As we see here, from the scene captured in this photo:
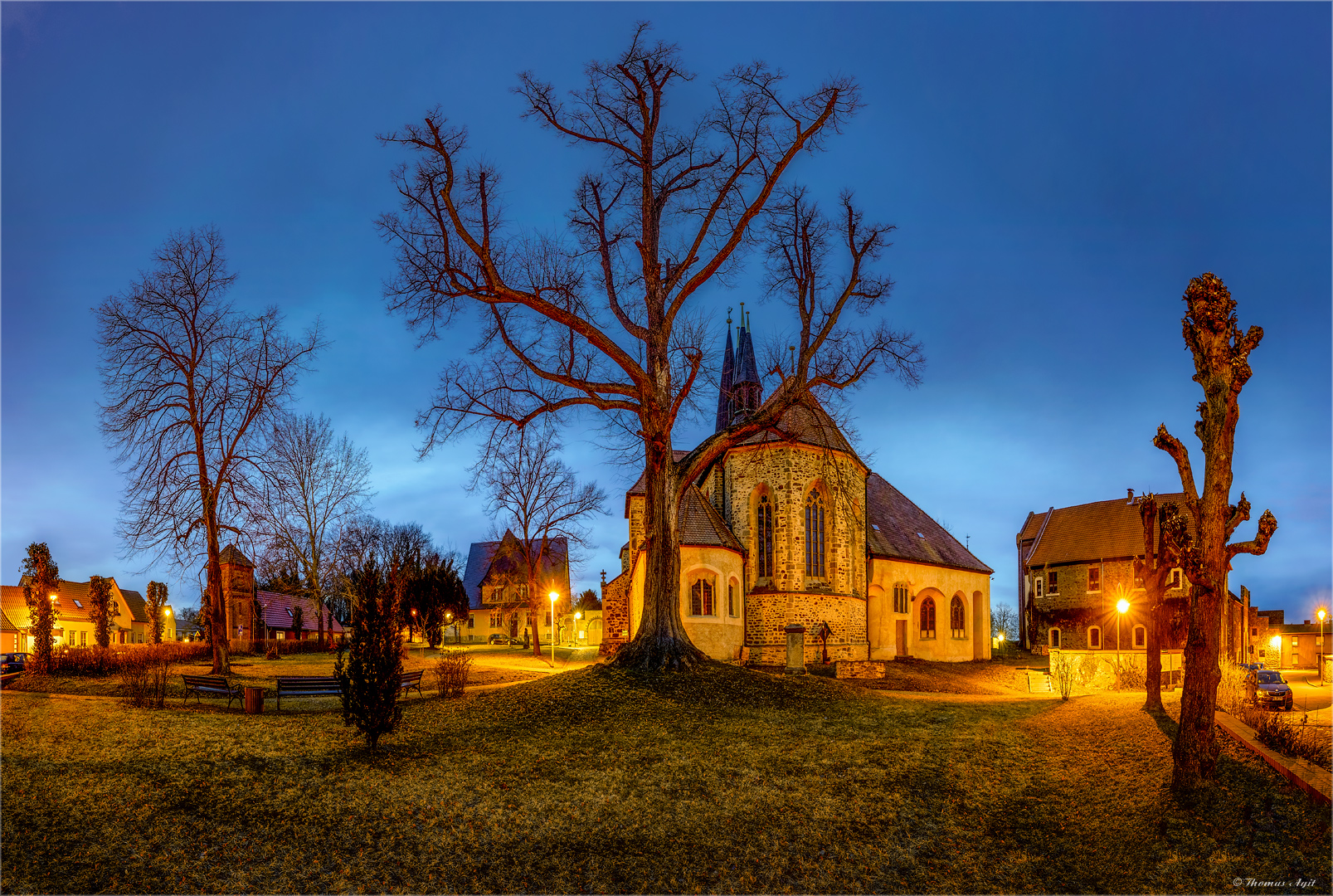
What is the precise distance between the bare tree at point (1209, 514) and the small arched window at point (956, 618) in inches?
1247

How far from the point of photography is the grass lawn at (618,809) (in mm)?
7977

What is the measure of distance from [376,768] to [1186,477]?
10.6m

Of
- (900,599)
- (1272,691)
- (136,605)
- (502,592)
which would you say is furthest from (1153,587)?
(136,605)

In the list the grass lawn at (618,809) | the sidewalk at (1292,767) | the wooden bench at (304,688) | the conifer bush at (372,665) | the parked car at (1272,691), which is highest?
the conifer bush at (372,665)

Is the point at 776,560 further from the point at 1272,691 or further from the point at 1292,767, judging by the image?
the point at 1292,767

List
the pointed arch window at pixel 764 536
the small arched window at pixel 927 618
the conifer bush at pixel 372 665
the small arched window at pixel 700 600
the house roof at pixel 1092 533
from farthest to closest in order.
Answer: the house roof at pixel 1092 533
the small arched window at pixel 927 618
the pointed arch window at pixel 764 536
the small arched window at pixel 700 600
the conifer bush at pixel 372 665

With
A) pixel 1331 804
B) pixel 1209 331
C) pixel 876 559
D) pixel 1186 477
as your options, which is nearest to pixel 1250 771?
pixel 1331 804

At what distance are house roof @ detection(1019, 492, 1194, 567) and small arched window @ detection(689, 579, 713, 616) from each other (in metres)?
26.6

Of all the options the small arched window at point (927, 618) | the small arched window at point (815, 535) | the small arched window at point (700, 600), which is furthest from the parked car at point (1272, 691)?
the small arched window at point (700, 600)

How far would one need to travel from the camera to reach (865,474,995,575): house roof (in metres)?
37.2

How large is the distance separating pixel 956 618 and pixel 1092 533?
39.7 feet

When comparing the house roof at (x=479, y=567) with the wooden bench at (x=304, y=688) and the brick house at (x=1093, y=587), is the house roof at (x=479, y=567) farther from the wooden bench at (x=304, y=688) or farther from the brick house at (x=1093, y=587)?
the wooden bench at (x=304, y=688)

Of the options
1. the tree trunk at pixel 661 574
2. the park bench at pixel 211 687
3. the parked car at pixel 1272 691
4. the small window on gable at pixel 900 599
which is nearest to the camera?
the park bench at pixel 211 687

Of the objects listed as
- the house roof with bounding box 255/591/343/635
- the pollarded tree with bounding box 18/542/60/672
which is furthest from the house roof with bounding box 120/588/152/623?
the pollarded tree with bounding box 18/542/60/672
